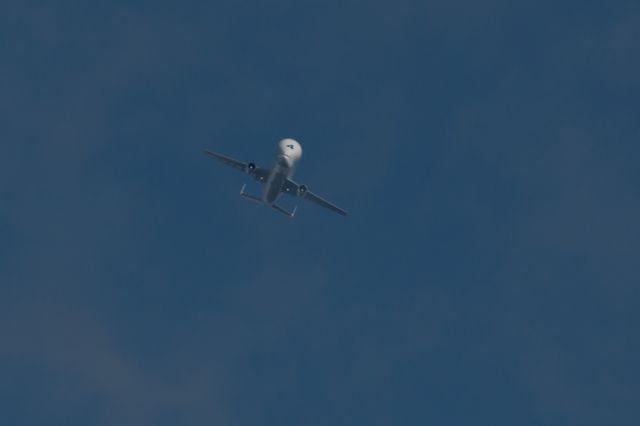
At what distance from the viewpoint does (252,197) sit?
15988cm

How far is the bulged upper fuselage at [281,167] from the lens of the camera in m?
155

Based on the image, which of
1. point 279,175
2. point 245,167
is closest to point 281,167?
point 279,175

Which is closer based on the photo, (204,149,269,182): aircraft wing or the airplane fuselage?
the airplane fuselage

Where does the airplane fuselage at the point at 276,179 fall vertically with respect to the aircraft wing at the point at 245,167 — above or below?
below

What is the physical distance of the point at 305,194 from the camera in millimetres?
166250

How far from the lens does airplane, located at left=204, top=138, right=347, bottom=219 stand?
15562 cm

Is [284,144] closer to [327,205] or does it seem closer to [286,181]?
[286,181]

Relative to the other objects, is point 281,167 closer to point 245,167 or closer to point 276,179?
point 276,179

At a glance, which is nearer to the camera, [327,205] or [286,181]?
[286,181]

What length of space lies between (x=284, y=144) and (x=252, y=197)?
1034 centimetres

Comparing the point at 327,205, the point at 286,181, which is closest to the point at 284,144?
the point at 286,181

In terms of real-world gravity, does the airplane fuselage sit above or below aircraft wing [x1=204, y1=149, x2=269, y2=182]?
below

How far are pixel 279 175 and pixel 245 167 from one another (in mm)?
10134

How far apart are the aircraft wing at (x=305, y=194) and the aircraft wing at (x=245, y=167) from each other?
3902mm
